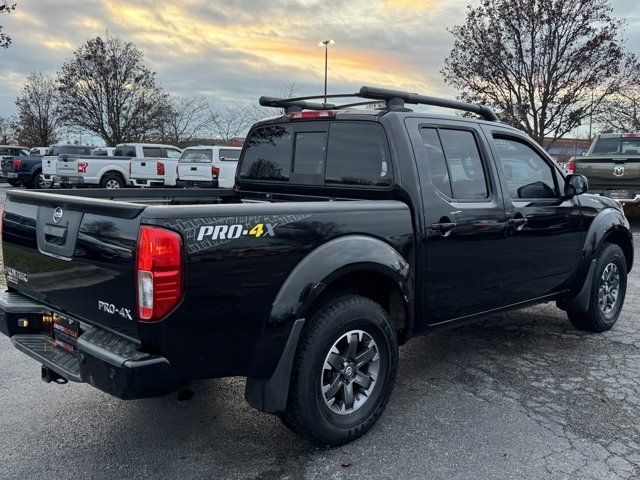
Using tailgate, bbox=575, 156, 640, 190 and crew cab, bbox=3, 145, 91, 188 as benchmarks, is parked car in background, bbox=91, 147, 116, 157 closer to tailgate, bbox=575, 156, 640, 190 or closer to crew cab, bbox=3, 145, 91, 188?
crew cab, bbox=3, 145, 91, 188

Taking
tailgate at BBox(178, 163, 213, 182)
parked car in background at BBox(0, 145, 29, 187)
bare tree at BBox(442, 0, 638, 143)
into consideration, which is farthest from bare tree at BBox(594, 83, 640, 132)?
parked car in background at BBox(0, 145, 29, 187)

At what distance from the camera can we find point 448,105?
13.5 ft

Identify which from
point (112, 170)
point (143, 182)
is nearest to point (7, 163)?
point (112, 170)

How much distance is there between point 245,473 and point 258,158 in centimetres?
247

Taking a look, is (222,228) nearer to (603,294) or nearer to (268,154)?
(268,154)

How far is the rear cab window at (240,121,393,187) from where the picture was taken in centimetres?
361

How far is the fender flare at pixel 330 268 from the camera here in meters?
2.78

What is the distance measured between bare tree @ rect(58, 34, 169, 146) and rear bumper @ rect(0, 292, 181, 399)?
33.3 m

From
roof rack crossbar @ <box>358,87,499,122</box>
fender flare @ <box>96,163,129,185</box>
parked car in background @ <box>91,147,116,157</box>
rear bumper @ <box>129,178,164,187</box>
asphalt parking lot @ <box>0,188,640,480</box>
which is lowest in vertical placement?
asphalt parking lot @ <box>0,188,640,480</box>

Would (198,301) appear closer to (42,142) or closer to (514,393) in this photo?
(514,393)

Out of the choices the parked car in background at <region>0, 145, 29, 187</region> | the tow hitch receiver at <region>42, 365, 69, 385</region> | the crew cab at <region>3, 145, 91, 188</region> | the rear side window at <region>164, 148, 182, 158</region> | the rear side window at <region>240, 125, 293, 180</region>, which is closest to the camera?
the tow hitch receiver at <region>42, 365, 69, 385</region>

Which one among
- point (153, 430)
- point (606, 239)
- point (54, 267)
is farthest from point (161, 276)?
point (606, 239)

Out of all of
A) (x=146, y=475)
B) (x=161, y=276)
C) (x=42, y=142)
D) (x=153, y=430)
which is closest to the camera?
(x=161, y=276)

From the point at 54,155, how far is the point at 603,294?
20.3 metres
